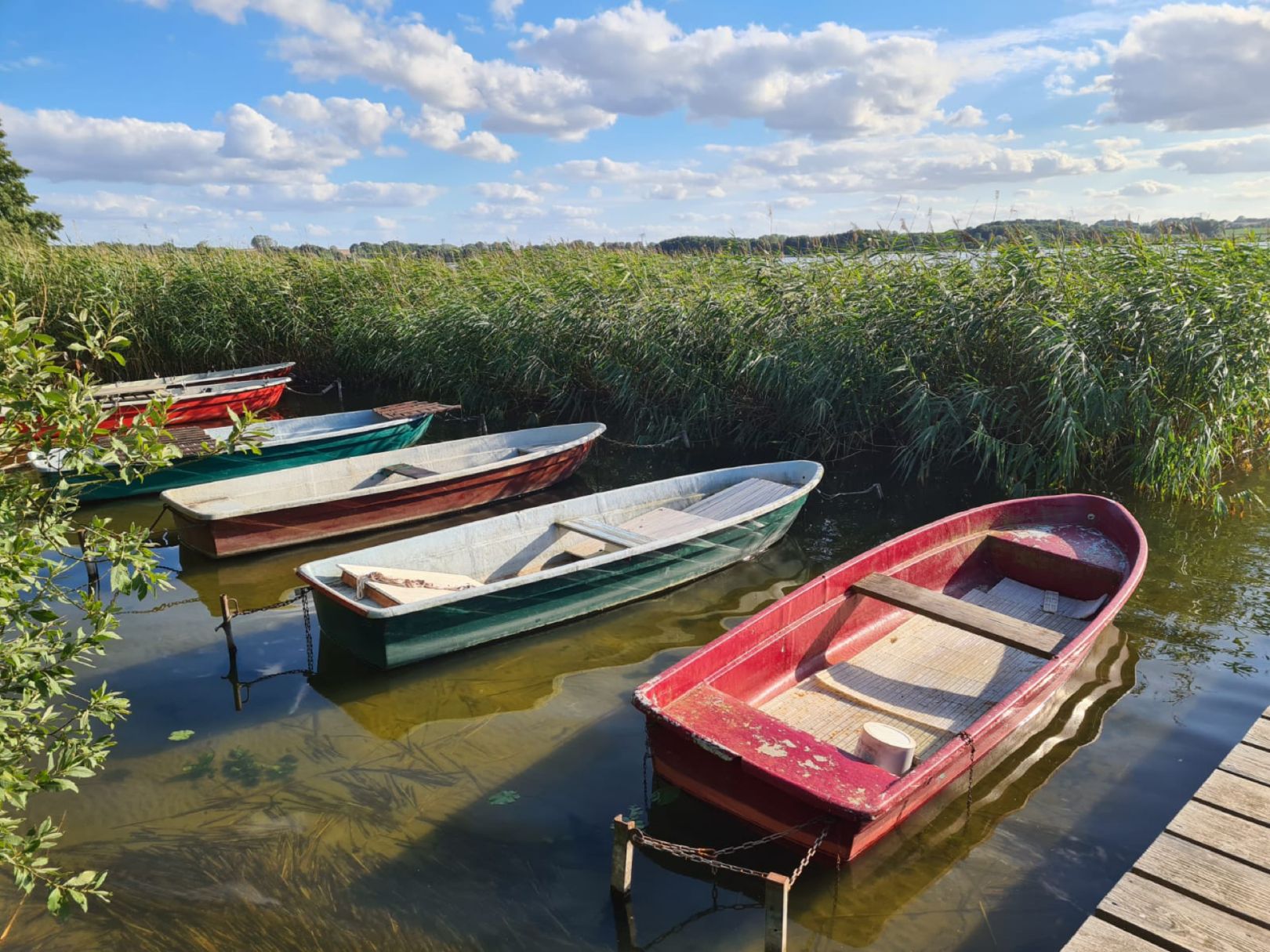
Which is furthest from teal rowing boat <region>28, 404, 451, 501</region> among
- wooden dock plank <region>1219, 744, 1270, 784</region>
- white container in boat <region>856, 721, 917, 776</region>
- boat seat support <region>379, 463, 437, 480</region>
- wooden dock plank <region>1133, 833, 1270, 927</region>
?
wooden dock plank <region>1219, 744, 1270, 784</region>

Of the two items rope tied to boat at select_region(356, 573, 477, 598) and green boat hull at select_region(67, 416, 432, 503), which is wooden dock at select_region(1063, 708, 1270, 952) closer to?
rope tied to boat at select_region(356, 573, 477, 598)

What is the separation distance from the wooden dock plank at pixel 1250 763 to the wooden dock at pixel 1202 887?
0.10 ft

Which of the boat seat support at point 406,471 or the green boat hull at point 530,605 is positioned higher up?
the boat seat support at point 406,471

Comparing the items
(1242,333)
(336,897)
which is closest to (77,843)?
(336,897)

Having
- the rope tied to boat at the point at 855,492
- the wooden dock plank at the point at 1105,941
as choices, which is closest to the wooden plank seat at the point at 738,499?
the rope tied to boat at the point at 855,492

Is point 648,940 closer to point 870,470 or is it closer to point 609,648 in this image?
point 609,648

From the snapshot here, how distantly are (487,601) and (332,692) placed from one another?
3.88 ft

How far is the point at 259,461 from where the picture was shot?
9.82 metres

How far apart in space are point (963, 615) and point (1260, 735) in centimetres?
153

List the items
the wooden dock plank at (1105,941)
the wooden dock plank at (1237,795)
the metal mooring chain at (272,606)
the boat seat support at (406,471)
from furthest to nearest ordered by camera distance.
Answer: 1. the boat seat support at (406,471)
2. the metal mooring chain at (272,606)
3. the wooden dock plank at (1237,795)
4. the wooden dock plank at (1105,941)

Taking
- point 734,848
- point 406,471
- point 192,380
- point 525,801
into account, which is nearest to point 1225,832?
point 734,848

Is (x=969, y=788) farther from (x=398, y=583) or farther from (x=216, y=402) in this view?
(x=216, y=402)

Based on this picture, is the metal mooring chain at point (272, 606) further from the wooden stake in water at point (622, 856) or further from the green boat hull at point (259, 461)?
the wooden stake in water at point (622, 856)

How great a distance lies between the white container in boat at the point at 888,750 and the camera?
12.5 ft
